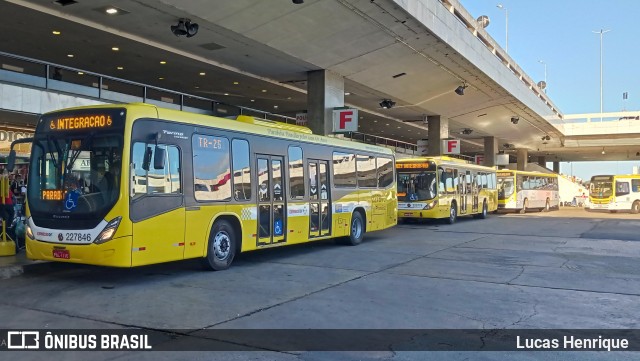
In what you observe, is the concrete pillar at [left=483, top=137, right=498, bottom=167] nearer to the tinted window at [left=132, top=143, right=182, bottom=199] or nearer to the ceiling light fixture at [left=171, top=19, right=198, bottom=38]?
the ceiling light fixture at [left=171, top=19, right=198, bottom=38]

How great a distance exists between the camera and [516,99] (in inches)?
1296

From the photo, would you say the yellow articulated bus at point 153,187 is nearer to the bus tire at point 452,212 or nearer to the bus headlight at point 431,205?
the bus headlight at point 431,205

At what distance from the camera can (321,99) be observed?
21.1 metres

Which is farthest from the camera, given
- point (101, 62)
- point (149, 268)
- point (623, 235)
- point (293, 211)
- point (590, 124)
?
point (590, 124)

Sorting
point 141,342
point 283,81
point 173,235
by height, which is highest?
point 283,81

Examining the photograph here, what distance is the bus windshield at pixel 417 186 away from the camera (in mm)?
22734

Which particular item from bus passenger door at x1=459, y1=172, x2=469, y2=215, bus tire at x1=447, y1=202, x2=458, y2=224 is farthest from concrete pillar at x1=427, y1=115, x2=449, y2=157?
bus tire at x1=447, y1=202, x2=458, y2=224

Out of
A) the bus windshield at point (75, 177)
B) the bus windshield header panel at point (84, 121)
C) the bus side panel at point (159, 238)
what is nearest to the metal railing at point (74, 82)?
the bus windshield header panel at point (84, 121)

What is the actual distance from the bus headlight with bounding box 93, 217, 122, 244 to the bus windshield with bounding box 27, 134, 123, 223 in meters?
0.21

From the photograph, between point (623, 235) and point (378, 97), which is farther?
point (378, 97)

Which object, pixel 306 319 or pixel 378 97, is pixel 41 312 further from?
pixel 378 97

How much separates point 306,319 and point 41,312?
360cm

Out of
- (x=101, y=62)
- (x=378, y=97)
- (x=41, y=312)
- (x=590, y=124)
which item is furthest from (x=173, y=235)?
(x=590, y=124)

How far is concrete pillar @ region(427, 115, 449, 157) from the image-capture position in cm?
3316
